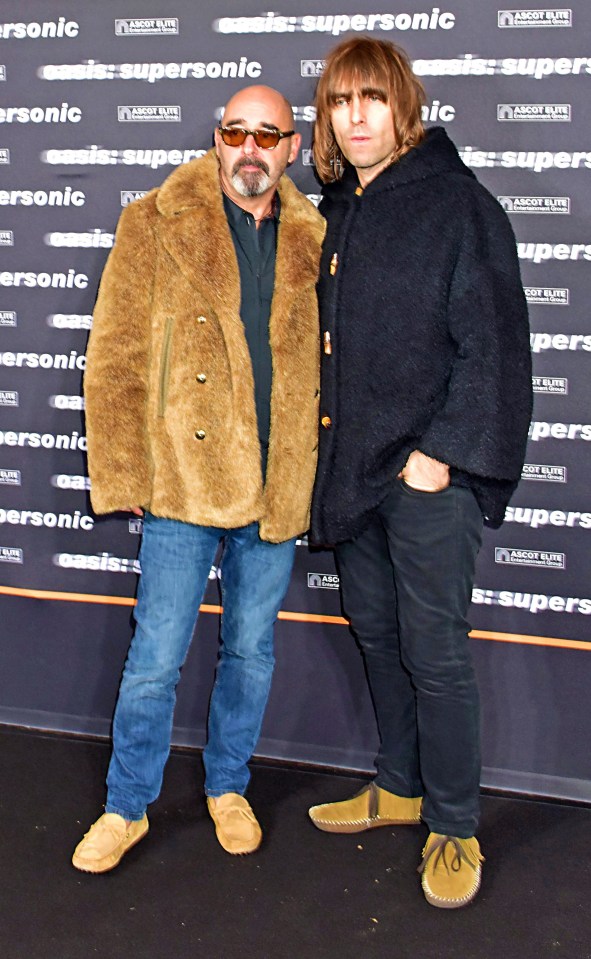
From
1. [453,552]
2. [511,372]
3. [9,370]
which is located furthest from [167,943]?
[9,370]

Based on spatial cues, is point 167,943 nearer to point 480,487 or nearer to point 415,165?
point 480,487

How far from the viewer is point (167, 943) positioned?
2377 mm

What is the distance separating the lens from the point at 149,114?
2998 mm

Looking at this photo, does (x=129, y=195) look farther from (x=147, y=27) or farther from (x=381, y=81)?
(x=381, y=81)

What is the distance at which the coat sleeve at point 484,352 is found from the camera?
2.26 m

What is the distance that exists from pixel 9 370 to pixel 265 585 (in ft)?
3.92

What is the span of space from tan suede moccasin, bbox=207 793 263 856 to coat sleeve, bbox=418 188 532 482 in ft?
3.92

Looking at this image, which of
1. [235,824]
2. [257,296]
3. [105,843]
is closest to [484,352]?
[257,296]

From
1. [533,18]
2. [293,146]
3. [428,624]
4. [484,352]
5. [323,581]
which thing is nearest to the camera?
[484,352]

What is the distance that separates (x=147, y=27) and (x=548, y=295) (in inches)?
55.2

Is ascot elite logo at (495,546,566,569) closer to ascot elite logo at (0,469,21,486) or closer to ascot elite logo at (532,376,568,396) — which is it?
ascot elite logo at (532,376,568,396)

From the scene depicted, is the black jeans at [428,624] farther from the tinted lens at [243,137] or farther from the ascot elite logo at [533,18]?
the ascot elite logo at [533,18]

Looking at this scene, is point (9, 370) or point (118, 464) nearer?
point (118, 464)

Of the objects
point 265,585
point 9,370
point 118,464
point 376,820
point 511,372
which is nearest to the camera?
point 511,372
